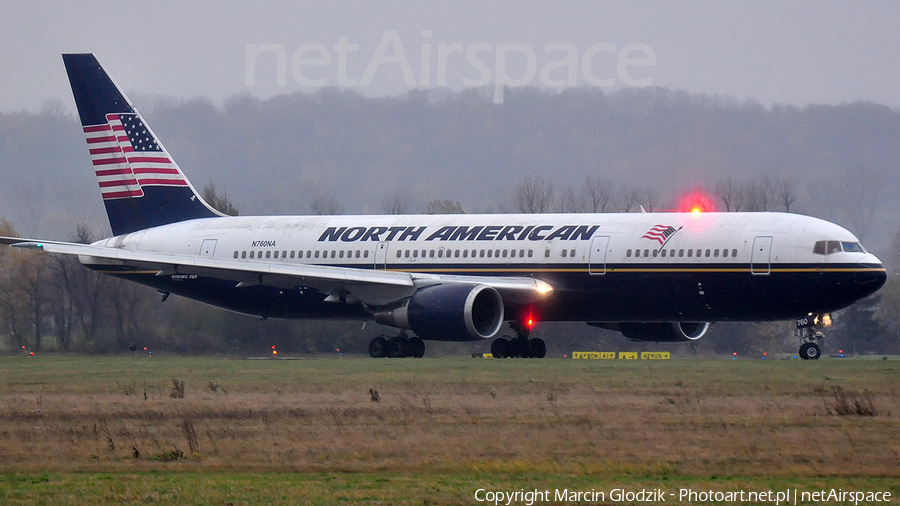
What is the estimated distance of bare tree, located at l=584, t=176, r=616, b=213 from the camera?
62694 mm

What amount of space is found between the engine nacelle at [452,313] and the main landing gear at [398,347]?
1539mm

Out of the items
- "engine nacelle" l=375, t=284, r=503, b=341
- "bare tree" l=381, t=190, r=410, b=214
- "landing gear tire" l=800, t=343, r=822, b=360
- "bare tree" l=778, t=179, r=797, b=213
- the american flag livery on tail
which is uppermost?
the american flag livery on tail

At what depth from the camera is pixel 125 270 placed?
36.7 m

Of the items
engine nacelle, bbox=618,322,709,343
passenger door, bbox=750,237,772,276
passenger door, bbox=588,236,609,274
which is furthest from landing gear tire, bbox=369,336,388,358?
passenger door, bbox=750,237,772,276

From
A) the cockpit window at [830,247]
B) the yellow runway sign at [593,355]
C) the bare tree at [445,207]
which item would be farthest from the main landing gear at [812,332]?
the bare tree at [445,207]

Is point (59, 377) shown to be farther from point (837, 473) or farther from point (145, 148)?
point (837, 473)

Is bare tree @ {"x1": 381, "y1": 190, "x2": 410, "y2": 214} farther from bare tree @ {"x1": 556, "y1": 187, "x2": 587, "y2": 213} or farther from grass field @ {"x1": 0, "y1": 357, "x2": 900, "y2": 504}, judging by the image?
grass field @ {"x1": 0, "y1": 357, "x2": 900, "y2": 504}

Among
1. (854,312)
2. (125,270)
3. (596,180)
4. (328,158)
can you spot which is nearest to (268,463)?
(125,270)

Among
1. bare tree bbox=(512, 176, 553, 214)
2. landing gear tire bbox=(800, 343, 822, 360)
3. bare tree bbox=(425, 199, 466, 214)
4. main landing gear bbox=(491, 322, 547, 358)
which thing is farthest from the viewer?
bare tree bbox=(512, 176, 553, 214)

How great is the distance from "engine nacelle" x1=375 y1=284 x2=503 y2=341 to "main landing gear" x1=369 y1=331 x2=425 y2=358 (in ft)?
5.05

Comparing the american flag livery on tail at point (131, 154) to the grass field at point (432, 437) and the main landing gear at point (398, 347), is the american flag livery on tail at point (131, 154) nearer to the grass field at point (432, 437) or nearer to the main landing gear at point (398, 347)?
the main landing gear at point (398, 347)

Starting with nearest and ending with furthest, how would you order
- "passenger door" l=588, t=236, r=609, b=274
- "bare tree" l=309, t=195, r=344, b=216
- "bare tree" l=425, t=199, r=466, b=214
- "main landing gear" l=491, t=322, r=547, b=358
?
"passenger door" l=588, t=236, r=609, b=274, "main landing gear" l=491, t=322, r=547, b=358, "bare tree" l=425, t=199, r=466, b=214, "bare tree" l=309, t=195, r=344, b=216

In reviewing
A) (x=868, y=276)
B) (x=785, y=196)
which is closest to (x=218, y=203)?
(x=785, y=196)

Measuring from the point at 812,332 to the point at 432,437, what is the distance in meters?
18.6
